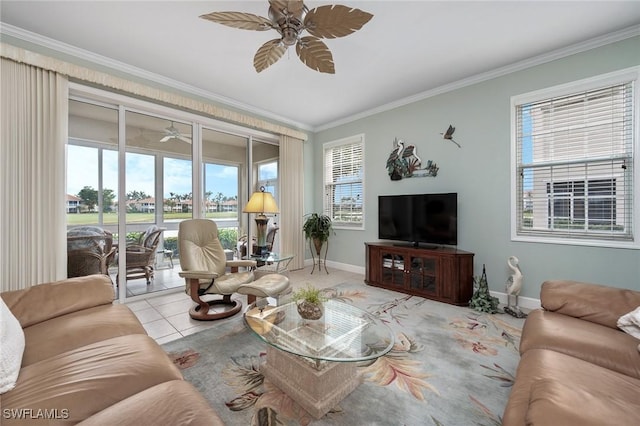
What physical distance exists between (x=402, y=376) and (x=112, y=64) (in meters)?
4.31

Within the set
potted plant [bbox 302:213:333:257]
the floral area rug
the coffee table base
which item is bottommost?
the floral area rug

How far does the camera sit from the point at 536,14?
2244mm

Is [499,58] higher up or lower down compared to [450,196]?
higher up

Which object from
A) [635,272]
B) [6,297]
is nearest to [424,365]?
[635,272]

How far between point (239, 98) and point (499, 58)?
3.47m

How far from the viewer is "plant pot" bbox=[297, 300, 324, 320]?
181cm

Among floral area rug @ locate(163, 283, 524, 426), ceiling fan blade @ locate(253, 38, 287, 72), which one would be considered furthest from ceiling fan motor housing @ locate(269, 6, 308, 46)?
floral area rug @ locate(163, 283, 524, 426)

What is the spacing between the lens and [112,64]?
9.76ft

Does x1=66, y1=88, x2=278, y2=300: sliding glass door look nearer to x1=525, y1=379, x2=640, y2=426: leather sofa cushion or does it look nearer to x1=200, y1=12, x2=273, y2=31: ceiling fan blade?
x1=200, y1=12, x2=273, y2=31: ceiling fan blade

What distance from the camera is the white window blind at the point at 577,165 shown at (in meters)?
2.55

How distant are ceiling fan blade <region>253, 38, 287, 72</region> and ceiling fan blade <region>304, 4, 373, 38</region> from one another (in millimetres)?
336

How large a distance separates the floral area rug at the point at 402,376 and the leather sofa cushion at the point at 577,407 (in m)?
0.62

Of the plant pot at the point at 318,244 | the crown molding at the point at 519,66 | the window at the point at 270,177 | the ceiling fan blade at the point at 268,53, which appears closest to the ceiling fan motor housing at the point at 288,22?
the ceiling fan blade at the point at 268,53

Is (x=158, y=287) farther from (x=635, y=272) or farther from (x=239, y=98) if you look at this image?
(x=635, y=272)
